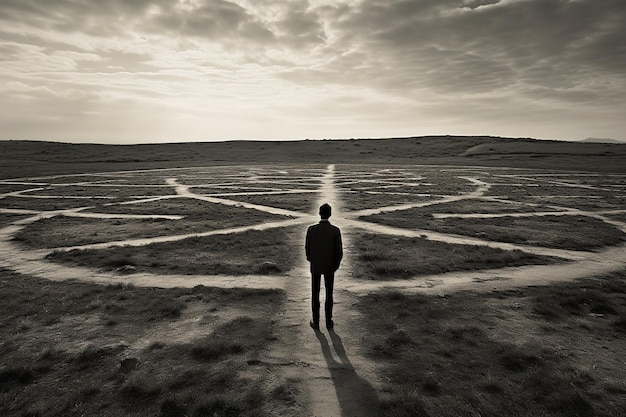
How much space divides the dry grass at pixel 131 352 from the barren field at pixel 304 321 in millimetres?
30

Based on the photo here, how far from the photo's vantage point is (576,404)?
5.46 m

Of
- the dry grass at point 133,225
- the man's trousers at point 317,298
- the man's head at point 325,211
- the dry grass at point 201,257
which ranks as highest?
the man's head at point 325,211

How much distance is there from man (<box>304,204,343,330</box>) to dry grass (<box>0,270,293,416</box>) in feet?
3.62

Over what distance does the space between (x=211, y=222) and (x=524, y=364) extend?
14602 millimetres

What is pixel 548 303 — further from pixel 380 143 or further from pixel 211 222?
pixel 380 143

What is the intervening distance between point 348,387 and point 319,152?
304 feet

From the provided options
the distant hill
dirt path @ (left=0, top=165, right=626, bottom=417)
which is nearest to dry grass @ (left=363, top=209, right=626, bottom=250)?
dirt path @ (left=0, top=165, right=626, bottom=417)

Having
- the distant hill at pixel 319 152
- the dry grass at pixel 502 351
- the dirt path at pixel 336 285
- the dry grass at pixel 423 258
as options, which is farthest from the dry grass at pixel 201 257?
the distant hill at pixel 319 152

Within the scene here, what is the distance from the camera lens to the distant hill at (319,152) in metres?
74.4

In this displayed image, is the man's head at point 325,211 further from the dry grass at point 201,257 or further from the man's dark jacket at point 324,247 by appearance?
the dry grass at point 201,257

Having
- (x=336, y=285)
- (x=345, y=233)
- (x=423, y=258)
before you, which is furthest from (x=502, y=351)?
(x=345, y=233)

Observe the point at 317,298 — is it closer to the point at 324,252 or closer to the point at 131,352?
the point at 324,252

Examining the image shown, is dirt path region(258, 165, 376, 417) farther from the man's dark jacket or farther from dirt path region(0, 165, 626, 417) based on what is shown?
the man's dark jacket

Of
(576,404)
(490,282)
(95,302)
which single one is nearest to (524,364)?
(576,404)
